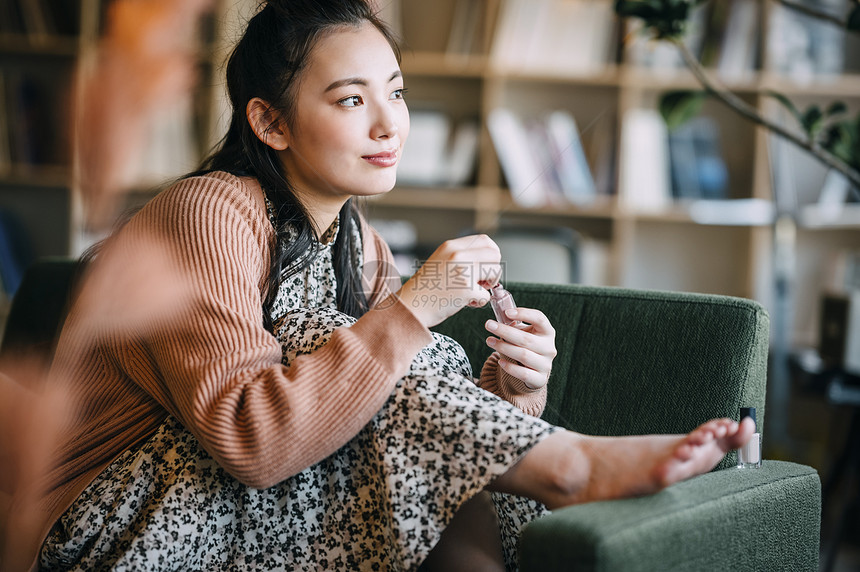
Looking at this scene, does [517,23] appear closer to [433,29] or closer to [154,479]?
[433,29]

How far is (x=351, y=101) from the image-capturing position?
939mm

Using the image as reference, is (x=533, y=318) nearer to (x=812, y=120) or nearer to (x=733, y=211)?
(x=812, y=120)

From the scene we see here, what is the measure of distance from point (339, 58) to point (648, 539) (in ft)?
2.10

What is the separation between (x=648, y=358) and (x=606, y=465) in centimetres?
33

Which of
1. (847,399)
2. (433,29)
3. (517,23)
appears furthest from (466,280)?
(433,29)

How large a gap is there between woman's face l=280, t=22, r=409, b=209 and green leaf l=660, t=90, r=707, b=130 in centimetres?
66

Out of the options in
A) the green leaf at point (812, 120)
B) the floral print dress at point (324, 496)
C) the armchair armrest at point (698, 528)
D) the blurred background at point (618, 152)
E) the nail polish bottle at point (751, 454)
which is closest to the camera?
the armchair armrest at point (698, 528)

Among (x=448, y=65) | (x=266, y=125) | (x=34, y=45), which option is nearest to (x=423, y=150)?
(x=448, y=65)

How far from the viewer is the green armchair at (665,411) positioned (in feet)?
2.16

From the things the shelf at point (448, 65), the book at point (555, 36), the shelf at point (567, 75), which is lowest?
the shelf at point (567, 75)

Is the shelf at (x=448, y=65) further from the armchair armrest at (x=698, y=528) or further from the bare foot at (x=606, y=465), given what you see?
the bare foot at (x=606, y=465)

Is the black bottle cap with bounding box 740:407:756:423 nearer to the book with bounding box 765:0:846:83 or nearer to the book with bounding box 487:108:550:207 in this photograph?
the book with bounding box 487:108:550:207

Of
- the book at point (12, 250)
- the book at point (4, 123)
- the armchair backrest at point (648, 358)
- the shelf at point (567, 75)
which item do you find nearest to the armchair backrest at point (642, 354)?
the armchair backrest at point (648, 358)

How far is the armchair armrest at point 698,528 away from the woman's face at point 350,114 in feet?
1.60
